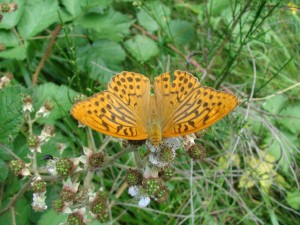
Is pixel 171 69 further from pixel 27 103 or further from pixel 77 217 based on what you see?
pixel 77 217

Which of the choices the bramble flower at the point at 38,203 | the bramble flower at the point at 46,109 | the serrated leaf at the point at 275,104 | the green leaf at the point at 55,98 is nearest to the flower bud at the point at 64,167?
the bramble flower at the point at 38,203

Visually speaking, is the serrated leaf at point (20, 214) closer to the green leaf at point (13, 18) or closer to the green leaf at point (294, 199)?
the green leaf at point (13, 18)

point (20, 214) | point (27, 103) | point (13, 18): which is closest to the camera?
point (27, 103)

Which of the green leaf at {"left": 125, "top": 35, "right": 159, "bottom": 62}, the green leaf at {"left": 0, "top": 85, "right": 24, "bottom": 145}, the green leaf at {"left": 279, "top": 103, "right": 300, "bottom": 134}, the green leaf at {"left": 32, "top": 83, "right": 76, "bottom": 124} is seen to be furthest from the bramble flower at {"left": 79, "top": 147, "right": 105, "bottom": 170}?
the green leaf at {"left": 279, "top": 103, "right": 300, "bottom": 134}

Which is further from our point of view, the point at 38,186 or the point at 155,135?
the point at 38,186

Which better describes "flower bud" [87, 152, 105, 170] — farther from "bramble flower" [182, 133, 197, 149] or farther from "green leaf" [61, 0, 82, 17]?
"green leaf" [61, 0, 82, 17]

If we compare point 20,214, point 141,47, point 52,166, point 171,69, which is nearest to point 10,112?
point 52,166
